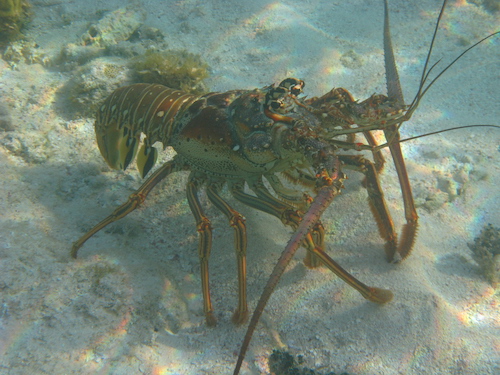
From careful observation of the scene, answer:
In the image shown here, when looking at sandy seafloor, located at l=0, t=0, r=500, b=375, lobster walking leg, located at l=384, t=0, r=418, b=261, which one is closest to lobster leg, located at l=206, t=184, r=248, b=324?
sandy seafloor, located at l=0, t=0, r=500, b=375

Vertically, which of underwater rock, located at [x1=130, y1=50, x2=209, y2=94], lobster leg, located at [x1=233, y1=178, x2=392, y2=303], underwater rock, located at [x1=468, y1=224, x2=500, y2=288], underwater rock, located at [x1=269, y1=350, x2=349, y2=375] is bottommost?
underwater rock, located at [x1=269, y1=350, x2=349, y2=375]

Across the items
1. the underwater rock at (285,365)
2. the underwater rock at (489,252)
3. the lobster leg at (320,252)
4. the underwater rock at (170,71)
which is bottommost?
the underwater rock at (285,365)

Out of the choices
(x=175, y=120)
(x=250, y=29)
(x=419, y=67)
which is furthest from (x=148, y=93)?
(x=419, y=67)

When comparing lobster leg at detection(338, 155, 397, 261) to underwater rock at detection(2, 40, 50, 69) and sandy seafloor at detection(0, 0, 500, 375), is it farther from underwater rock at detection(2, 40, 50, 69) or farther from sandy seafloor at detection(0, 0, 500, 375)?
underwater rock at detection(2, 40, 50, 69)

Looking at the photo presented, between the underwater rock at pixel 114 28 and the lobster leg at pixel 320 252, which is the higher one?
the underwater rock at pixel 114 28

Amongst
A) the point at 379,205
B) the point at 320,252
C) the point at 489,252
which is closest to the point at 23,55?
the point at 320,252

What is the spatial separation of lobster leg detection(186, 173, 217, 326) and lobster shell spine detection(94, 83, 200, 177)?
31.3 inches

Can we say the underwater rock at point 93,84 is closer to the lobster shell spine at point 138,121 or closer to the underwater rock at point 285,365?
the lobster shell spine at point 138,121

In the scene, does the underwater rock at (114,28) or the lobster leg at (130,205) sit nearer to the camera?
the lobster leg at (130,205)

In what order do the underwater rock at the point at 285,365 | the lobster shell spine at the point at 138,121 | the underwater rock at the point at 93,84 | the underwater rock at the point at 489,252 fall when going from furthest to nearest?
the underwater rock at the point at 93,84, the lobster shell spine at the point at 138,121, the underwater rock at the point at 489,252, the underwater rock at the point at 285,365

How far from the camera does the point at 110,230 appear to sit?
10.7 ft

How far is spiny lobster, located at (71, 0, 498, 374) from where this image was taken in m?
2.42

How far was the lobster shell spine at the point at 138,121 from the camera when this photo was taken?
3.52m

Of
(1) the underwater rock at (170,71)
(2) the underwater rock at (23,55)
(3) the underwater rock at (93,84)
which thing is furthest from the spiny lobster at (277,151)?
(2) the underwater rock at (23,55)
